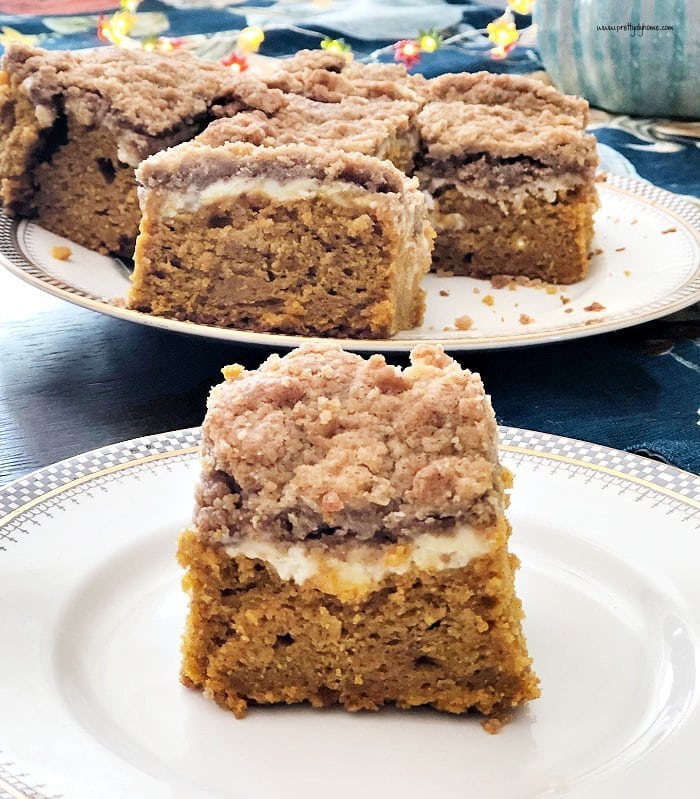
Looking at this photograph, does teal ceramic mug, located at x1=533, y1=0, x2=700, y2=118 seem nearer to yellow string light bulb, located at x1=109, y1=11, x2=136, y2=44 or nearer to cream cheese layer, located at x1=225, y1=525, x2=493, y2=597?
yellow string light bulb, located at x1=109, y1=11, x2=136, y2=44

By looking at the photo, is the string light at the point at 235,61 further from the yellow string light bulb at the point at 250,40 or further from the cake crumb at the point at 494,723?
the cake crumb at the point at 494,723

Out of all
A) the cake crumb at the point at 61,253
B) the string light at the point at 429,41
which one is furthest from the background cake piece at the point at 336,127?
the string light at the point at 429,41

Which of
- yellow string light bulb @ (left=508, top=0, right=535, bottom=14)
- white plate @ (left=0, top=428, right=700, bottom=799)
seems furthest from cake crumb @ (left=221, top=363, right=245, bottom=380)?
yellow string light bulb @ (left=508, top=0, right=535, bottom=14)

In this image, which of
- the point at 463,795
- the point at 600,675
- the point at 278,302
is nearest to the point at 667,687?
the point at 600,675

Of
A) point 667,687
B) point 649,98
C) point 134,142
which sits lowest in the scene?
point 649,98

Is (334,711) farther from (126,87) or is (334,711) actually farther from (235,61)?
(235,61)

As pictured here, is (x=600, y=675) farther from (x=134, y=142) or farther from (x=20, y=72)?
(x=20, y=72)

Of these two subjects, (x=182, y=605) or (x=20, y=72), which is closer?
(x=182, y=605)
